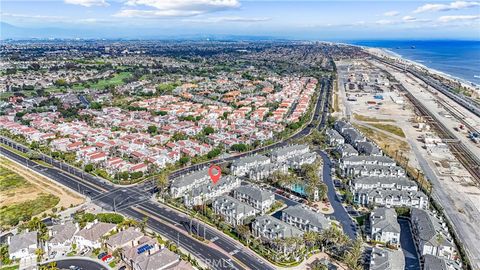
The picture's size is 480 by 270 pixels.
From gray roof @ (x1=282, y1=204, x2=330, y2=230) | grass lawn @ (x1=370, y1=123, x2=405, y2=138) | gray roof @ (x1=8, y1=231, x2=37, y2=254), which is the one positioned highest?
gray roof @ (x1=282, y1=204, x2=330, y2=230)

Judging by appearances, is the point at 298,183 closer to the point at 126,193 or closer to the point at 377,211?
the point at 377,211

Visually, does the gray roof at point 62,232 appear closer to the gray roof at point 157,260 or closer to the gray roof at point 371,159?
the gray roof at point 157,260

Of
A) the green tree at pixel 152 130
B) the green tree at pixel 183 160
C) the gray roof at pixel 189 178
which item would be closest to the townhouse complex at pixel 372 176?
the gray roof at pixel 189 178

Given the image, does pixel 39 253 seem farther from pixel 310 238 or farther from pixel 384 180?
pixel 384 180

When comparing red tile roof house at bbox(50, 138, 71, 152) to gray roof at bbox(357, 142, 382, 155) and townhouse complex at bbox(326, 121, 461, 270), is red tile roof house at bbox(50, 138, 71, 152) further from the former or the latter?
gray roof at bbox(357, 142, 382, 155)

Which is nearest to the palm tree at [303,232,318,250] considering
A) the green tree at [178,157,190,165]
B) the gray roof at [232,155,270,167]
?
the gray roof at [232,155,270,167]

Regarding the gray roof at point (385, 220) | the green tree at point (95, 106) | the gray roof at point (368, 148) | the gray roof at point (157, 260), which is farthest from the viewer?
the green tree at point (95, 106)
